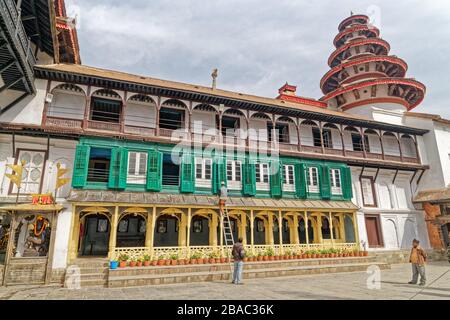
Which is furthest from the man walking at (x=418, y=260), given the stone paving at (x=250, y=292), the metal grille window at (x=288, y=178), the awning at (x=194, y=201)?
the metal grille window at (x=288, y=178)

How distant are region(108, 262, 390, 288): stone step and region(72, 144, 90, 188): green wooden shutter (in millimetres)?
5327

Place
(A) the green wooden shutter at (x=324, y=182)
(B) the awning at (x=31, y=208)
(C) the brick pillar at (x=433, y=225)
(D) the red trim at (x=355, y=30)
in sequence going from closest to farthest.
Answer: (B) the awning at (x=31, y=208), (A) the green wooden shutter at (x=324, y=182), (C) the brick pillar at (x=433, y=225), (D) the red trim at (x=355, y=30)

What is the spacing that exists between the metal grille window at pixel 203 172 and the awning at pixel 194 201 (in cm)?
96

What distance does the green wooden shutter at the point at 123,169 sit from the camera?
588 inches

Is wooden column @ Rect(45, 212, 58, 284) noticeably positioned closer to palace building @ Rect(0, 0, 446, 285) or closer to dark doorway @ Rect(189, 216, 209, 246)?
palace building @ Rect(0, 0, 446, 285)

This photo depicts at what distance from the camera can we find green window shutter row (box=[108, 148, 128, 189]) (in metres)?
14.9

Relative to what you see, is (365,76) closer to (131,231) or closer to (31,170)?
(131,231)

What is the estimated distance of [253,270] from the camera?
44.0 feet

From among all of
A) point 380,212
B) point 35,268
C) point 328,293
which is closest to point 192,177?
point 35,268

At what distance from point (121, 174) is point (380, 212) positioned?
18.9 meters

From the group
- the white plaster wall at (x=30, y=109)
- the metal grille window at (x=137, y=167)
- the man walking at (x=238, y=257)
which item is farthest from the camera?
the metal grille window at (x=137, y=167)

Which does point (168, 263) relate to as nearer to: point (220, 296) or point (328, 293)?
point (220, 296)

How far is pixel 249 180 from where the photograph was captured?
17.8 meters

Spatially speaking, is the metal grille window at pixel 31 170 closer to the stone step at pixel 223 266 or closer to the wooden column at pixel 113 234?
the wooden column at pixel 113 234
